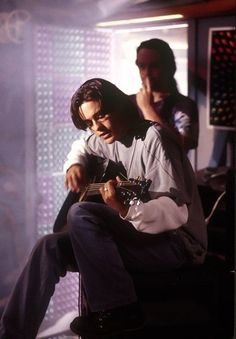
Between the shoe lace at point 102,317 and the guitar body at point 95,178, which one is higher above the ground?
the guitar body at point 95,178

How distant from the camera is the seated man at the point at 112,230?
124 cm

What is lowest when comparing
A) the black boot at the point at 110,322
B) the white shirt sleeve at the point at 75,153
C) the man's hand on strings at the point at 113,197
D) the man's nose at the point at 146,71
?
the black boot at the point at 110,322

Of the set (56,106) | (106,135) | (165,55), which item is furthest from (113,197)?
(165,55)

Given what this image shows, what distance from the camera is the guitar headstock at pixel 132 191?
1.24m

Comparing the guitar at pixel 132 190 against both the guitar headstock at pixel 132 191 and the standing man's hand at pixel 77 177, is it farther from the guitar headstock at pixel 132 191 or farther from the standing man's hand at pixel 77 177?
the standing man's hand at pixel 77 177

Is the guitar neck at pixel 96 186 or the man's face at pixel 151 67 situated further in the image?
the man's face at pixel 151 67

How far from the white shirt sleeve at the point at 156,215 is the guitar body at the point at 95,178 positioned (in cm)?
9

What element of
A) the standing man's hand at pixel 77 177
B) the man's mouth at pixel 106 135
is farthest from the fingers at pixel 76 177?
the man's mouth at pixel 106 135

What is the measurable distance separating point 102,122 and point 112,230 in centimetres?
27

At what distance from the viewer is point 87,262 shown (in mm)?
1254

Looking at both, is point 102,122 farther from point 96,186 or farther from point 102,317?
point 102,317

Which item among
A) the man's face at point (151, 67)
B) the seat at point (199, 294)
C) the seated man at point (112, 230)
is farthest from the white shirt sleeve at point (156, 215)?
the man's face at point (151, 67)

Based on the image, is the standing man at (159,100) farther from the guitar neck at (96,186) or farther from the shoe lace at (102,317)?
the shoe lace at (102,317)

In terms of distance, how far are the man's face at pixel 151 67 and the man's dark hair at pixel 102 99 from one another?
107 millimetres
